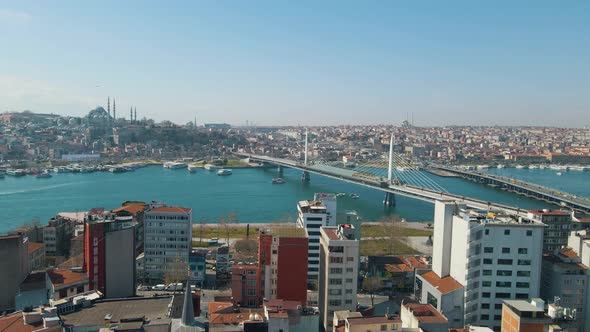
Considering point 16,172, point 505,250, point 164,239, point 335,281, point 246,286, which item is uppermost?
point 505,250

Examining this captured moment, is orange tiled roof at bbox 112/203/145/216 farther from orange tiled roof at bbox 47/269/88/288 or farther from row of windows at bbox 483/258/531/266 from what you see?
row of windows at bbox 483/258/531/266

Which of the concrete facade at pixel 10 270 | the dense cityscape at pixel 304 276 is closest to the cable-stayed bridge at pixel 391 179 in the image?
the dense cityscape at pixel 304 276

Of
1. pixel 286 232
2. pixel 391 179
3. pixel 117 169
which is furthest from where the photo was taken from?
pixel 117 169

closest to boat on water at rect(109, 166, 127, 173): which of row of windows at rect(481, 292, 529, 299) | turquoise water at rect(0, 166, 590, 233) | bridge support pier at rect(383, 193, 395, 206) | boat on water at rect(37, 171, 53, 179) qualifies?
turquoise water at rect(0, 166, 590, 233)

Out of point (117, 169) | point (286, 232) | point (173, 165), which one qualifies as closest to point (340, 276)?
point (286, 232)

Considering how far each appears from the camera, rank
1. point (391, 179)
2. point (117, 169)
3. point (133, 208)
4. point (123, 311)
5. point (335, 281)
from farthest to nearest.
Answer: point (117, 169) → point (391, 179) → point (133, 208) → point (335, 281) → point (123, 311)

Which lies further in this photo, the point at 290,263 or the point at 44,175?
the point at 44,175

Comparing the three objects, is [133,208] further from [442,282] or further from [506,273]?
[506,273]
